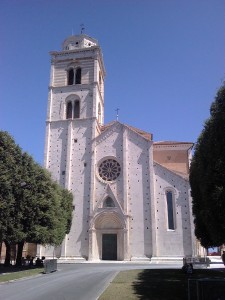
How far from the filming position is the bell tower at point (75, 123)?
140 ft

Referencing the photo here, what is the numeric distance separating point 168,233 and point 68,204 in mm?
13060

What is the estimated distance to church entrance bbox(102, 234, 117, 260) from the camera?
41.3 m

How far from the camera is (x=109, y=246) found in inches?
1639

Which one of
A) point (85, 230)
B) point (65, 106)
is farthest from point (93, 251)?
point (65, 106)

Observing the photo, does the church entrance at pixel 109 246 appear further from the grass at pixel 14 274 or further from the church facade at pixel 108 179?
the grass at pixel 14 274

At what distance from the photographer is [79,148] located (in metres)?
46.2

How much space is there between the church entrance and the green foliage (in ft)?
36.1

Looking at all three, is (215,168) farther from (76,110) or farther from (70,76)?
(70,76)

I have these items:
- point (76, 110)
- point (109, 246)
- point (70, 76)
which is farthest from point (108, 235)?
point (70, 76)

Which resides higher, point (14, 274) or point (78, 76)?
point (78, 76)

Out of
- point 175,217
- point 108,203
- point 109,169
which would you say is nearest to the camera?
point 175,217

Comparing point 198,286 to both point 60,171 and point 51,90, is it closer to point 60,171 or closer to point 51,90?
point 60,171

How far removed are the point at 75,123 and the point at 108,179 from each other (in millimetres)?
10118

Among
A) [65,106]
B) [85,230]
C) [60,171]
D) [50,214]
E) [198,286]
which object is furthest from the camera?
[65,106]
